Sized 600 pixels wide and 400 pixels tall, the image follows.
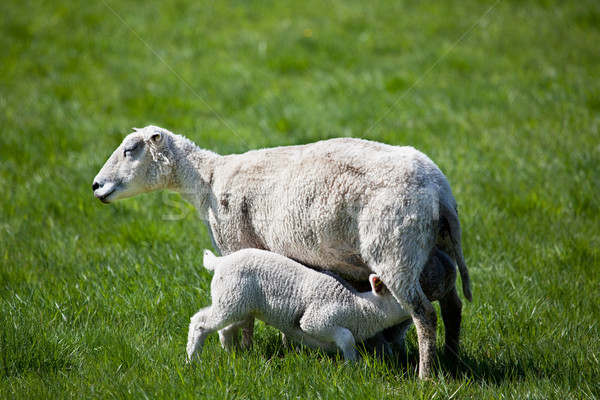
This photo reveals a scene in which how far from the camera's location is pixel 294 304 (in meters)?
3.91

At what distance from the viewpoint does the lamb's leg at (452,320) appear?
4055mm

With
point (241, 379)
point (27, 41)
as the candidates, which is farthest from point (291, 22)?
point (241, 379)

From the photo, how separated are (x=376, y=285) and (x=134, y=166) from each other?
1.77 meters

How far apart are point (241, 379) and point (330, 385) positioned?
1.58ft

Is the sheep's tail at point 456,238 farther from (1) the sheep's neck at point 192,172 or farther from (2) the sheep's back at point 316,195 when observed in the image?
(1) the sheep's neck at point 192,172

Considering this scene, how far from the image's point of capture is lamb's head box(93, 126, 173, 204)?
4414 mm

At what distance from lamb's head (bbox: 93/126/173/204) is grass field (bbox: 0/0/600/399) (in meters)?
0.82

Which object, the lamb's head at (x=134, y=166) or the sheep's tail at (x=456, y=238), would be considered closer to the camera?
the sheep's tail at (x=456, y=238)

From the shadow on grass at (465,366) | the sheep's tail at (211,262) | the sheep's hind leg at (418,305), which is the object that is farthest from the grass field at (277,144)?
the sheep's tail at (211,262)

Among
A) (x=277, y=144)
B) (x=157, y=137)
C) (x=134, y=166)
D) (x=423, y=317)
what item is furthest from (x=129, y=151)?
(x=277, y=144)

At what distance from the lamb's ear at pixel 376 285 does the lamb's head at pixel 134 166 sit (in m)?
1.58

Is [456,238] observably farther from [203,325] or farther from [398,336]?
[203,325]

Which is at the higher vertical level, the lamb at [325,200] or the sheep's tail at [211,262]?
the lamb at [325,200]

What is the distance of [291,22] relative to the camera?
439 inches
